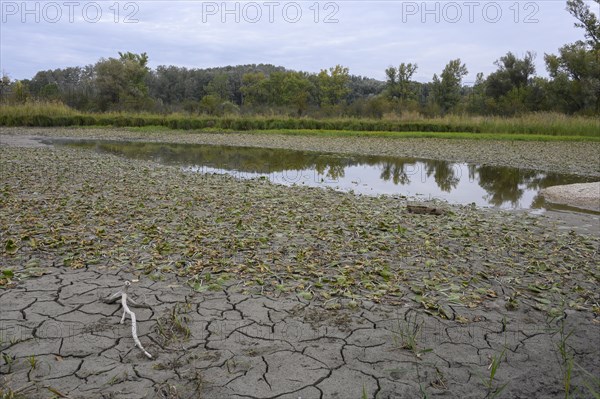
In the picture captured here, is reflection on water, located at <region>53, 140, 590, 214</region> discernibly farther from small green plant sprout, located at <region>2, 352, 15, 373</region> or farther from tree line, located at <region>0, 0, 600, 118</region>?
tree line, located at <region>0, 0, 600, 118</region>

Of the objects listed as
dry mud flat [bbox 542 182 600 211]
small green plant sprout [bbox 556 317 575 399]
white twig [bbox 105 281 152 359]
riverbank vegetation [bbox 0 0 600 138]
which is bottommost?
small green plant sprout [bbox 556 317 575 399]

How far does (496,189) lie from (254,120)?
20669 mm

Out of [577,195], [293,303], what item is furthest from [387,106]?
[293,303]

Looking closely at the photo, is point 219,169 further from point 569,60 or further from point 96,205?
point 569,60

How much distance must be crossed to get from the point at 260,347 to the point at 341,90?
54726 mm

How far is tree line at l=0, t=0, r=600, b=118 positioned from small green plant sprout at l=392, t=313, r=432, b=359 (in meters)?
28.7

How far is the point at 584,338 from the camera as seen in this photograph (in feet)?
11.1

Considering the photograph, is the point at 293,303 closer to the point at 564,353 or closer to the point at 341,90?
the point at 564,353

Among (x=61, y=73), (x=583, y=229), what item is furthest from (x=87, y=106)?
(x=61, y=73)

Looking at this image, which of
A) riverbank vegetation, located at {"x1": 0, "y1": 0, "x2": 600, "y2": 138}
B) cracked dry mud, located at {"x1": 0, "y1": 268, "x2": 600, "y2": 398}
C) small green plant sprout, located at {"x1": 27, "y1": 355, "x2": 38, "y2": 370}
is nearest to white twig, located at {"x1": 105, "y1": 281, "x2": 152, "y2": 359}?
cracked dry mud, located at {"x1": 0, "y1": 268, "x2": 600, "y2": 398}

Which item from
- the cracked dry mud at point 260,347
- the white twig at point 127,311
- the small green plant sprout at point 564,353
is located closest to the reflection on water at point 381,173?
the small green plant sprout at point 564,353

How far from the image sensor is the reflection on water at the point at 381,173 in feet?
33.4

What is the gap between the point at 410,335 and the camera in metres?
3.26

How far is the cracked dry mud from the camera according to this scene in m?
2.64
